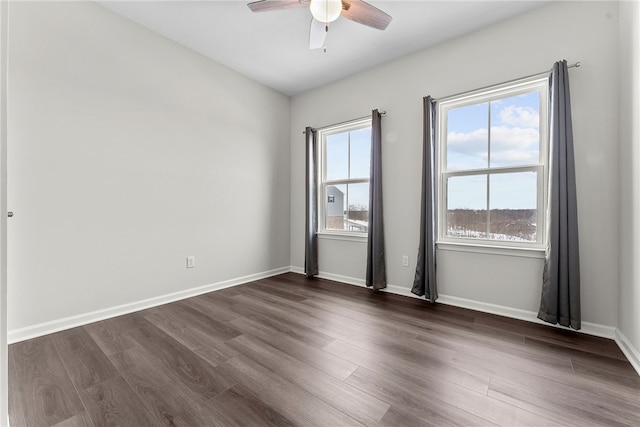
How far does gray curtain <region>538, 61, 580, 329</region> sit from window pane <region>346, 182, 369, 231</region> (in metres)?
1.91

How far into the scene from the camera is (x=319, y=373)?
5.40 feet

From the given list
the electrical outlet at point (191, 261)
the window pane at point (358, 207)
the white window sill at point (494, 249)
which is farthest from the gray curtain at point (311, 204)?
the white window sill at point (494, 249)

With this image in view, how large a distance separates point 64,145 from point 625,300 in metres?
4.48

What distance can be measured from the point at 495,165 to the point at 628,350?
1667 millimetres

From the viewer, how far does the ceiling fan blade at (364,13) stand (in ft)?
6.36

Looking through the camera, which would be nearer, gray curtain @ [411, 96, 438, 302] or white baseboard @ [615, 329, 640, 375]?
white baseboard @ [615, 329, 640, 375]

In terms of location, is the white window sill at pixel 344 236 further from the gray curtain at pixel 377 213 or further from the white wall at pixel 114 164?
the white wall at pixel 114 164

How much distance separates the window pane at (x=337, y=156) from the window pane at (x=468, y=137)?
1.37m

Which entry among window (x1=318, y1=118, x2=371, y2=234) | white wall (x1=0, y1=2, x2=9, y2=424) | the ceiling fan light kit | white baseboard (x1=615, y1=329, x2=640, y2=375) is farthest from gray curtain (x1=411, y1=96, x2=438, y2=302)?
white wall (x1=0, y1=2, x2=9, y2=424)

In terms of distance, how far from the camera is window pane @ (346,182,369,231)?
12.0 ft

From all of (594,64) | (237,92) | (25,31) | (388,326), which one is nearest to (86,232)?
(25,31)

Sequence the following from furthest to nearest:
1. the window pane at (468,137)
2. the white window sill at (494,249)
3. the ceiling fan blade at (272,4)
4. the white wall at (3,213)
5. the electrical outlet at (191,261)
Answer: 1. the electrical outlet at (191,261)
2. the window pane at (468,137)
3. the white window sill at (494,249)
4. the ceiling fan blade at (272,4)
5. the white wall at (3,213)

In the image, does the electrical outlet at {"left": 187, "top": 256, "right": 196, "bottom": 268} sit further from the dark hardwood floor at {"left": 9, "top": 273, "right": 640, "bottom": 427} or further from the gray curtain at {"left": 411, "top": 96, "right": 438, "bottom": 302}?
the gray curtain at {"left": 411, "top": 96, "right": 438, "bottom": 302}

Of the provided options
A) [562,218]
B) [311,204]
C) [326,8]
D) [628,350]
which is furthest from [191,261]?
[628,350]
